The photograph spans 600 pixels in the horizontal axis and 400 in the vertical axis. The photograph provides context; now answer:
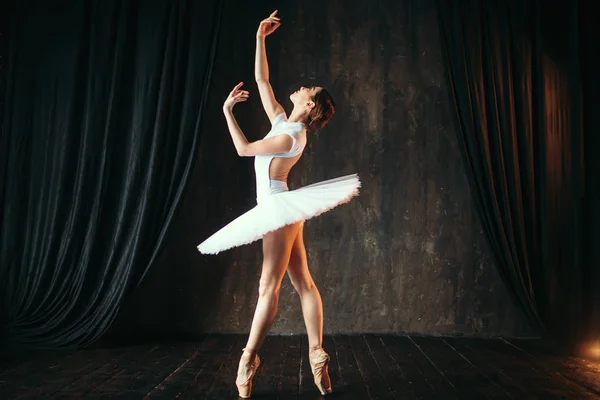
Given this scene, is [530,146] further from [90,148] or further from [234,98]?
[90,148]

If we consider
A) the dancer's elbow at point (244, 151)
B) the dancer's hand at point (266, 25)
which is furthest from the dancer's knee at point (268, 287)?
the dancer's hand at point (266, 25)

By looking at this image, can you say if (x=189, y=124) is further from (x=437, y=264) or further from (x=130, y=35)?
(x=437, y=264)

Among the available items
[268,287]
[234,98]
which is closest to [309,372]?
[268,287]

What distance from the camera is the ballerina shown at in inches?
99.1

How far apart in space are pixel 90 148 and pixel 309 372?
2.06 metres

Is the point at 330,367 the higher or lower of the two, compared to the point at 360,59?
lower

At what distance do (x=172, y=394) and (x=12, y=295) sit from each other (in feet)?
5.85

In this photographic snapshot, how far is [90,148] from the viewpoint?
3.75 metres

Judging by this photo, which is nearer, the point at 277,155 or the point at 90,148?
the point at 277,155

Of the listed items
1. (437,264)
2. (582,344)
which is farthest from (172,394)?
(582,344)

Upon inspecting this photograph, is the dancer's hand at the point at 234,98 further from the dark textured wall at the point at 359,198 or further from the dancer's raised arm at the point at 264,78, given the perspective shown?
the dark textured wall at the point at 359,198

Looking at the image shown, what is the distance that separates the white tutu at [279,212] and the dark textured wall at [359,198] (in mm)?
1609

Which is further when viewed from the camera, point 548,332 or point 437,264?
point 437,264

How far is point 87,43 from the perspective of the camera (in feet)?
12.7
